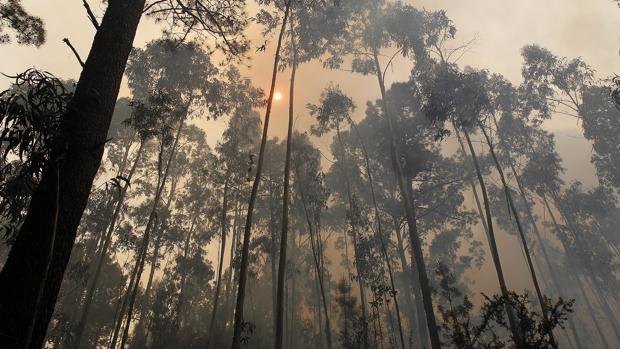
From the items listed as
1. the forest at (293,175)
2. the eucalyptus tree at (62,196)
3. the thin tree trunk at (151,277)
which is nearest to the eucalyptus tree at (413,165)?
the forest at (293,175)

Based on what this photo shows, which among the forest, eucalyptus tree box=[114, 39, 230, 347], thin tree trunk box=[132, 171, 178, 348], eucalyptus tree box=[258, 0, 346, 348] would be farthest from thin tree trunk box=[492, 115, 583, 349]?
thin tree trunk box=[132, 171, 178, 348]

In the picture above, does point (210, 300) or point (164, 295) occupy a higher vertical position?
point (210, 300)

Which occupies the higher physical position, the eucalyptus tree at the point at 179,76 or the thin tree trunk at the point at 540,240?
the eucalyptus tree at the point at 179,76

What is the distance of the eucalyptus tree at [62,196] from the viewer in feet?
7.67

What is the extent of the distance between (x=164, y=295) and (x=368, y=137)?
1912 centimetres

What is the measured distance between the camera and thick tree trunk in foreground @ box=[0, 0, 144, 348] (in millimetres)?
2323

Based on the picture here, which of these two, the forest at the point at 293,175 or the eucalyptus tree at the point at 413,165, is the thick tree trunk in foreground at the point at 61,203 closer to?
the forest at the point at 293,175

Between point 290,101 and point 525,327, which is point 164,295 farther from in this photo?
point 525,327

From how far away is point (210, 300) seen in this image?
39.0 m

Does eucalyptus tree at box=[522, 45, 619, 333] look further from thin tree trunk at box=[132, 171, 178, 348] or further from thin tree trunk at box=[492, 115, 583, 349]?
thin tree trunk at box=[132, 171, 178, 348]

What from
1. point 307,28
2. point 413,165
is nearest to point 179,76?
point 307,28

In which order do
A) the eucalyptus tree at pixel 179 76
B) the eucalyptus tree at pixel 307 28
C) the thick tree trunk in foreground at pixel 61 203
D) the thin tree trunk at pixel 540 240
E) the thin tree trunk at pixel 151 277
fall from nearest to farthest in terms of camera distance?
the thick tree trunk in foreground at pixel 61 203 < the eucalyptus tree at pixel 307 28 < the eucalyptus tree at pixel 179 76 < the thin tree trunk at pixel 540 240 < the thin tree trunk at pixel 151 277

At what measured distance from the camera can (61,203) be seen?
2740 mm

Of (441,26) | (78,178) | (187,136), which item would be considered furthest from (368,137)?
(78,178)
